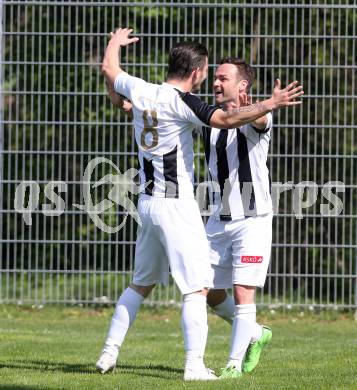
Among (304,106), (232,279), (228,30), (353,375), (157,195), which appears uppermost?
(228,30)

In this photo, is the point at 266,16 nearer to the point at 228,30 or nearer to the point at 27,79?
the point at 228,30

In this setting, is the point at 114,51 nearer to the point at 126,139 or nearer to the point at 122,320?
the point at 122,320

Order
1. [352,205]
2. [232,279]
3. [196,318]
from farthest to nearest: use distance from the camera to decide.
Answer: [352,205] → [232,279] → [196,318]

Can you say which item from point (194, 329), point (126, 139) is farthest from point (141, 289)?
point (126, 139)

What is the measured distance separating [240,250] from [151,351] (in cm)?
214

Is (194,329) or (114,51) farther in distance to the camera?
(114,51)

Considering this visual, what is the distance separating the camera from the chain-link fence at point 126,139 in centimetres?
1141

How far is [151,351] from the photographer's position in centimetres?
879

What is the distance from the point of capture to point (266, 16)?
37.6 ft

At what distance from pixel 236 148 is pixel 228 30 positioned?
4861mm

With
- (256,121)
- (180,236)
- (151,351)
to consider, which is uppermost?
(256,121)

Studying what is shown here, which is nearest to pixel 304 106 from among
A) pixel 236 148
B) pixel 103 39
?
pixel 103 39

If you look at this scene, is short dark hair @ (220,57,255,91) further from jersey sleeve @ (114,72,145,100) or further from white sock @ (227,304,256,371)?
white sock @ (227,304,256,371)

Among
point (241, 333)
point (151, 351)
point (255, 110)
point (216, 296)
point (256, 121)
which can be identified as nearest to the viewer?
point (255, 110)
